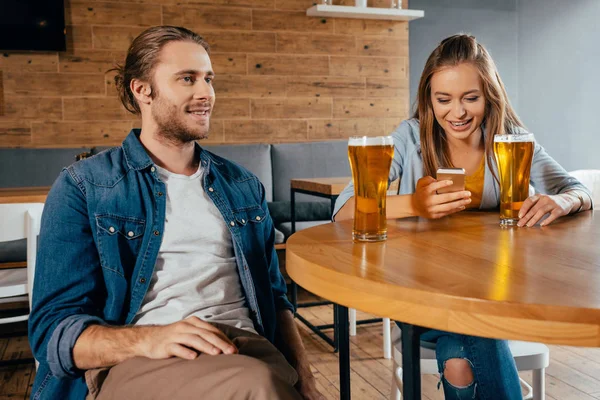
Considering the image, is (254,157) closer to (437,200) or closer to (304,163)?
(304,163)

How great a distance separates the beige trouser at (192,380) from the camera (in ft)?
3.04

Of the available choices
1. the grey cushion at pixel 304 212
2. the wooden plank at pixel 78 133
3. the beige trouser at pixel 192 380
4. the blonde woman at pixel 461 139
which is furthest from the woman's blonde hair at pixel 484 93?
the wooden plank at pixel 78 133

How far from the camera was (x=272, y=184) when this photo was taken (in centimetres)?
450

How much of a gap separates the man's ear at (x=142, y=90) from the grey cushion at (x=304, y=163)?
298 cm

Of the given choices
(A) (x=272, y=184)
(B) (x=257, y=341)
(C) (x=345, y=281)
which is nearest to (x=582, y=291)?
(C) (x=345, y=281)

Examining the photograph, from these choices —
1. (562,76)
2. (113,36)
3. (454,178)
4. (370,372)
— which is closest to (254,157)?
(113,36)

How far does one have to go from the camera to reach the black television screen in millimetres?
4000

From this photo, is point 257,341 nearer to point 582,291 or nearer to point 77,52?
point 582,291

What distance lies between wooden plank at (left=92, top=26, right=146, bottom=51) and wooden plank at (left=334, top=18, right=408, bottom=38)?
1.45 m

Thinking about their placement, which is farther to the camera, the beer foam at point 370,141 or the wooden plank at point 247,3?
the wooden plank at point 247,3

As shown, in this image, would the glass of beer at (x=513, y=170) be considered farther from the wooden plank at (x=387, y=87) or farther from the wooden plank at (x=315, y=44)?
the wooden plank at (x=387, y=87)

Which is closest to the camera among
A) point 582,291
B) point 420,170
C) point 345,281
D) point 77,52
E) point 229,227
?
point 582,291

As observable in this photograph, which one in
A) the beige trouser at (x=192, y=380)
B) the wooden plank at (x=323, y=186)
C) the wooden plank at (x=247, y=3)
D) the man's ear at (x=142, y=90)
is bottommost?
the beige trouser at (x=192, y=380)

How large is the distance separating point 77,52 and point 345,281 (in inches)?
150
